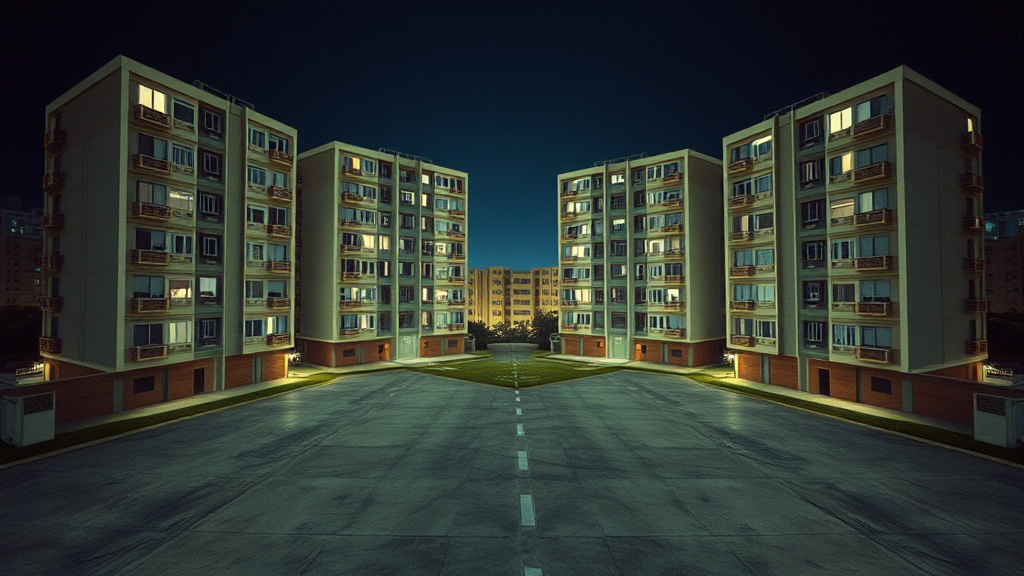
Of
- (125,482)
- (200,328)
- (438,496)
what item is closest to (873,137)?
(438,496)

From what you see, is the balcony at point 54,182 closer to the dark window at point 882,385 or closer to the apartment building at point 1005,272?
the dark window at point 882,385

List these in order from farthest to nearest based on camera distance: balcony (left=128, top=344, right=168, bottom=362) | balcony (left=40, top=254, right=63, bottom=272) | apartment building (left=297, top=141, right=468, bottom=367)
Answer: apartment building (left=297, top=141, right=468, bottom=367)
balcony (left=40, top=254, right=63, bottom=272)
balcony (left=128, top=344, right=168, bottom=362)

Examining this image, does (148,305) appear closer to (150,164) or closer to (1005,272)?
(150,164)

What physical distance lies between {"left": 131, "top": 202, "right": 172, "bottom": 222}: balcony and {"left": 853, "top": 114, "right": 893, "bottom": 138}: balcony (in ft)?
163

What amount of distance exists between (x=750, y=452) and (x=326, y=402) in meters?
26.4

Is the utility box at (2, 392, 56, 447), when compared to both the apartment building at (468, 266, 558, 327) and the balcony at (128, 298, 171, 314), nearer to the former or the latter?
the balcony at (128, 298, 171, 314)

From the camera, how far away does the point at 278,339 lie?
37781 mm

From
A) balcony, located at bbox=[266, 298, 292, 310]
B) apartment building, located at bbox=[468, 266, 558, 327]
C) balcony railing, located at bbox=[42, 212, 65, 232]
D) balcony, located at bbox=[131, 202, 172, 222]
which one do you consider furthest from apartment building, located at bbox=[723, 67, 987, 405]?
apartment building, located at bbox=[468, 266, 558, 327]

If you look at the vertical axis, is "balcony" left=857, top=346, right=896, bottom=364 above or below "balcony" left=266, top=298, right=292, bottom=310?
below

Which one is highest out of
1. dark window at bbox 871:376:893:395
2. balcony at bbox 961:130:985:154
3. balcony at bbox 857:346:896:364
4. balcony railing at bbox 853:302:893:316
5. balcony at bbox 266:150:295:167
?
balcony at bbox 266:150:295:167

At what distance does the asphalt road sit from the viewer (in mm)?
10492

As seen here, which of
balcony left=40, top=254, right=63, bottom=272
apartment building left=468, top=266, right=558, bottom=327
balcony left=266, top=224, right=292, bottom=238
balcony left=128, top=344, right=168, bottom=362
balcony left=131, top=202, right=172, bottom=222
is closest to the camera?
balcony left=128, top=344, right=168, bottom=362

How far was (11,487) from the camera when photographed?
15211mm

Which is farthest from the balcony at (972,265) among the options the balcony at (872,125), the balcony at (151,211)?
the balcony at (151,211)
